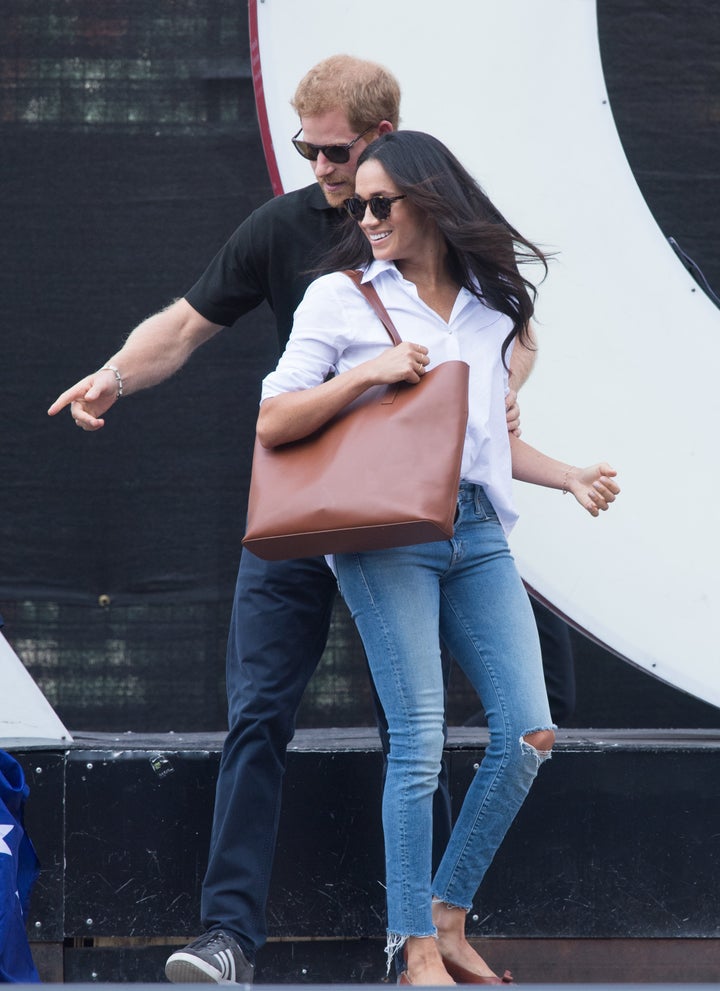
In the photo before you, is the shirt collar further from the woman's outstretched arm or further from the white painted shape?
the white painted shape

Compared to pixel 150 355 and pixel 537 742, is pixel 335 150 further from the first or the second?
pixel 537 742

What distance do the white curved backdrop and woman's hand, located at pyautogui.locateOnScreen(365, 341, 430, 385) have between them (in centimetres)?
80

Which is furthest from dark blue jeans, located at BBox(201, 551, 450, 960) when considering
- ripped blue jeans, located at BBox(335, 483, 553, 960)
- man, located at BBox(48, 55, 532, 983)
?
ripped blue jeans, located at BBox(335, 483, 553, 960)

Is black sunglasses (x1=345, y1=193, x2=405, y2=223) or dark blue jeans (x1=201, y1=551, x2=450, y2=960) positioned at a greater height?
black sunglasses (x1=345, y1=193, x2=405, y2=223)

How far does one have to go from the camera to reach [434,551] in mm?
1924

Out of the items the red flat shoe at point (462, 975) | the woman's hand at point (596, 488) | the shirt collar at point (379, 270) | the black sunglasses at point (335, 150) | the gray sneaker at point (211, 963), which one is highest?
the black sunglasses at point (335, 150)

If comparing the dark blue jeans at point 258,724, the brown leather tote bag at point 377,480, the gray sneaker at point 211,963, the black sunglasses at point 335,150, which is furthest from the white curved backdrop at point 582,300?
the gray sneaker at point 211,963

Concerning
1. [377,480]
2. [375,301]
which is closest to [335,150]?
[375,301]

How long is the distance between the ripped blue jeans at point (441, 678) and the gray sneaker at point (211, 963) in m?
0.26

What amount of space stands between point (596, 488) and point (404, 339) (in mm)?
394

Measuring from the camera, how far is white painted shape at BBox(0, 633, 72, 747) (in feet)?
7.89

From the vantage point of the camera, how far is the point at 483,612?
196 cm

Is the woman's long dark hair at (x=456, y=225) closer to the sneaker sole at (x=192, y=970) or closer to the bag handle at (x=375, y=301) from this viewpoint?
the bag handle at (x=375, y=301)

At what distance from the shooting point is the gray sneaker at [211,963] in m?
1.90
